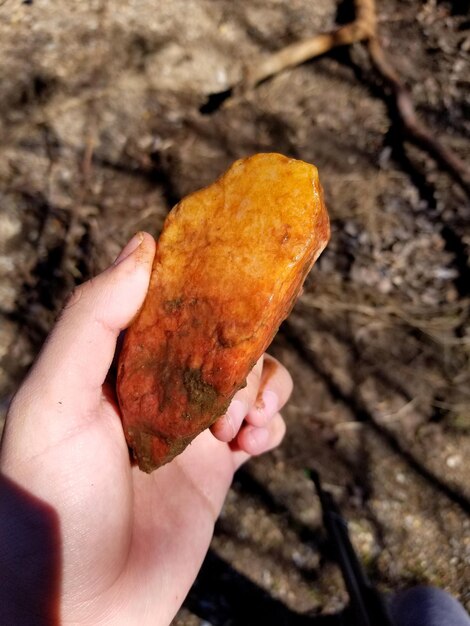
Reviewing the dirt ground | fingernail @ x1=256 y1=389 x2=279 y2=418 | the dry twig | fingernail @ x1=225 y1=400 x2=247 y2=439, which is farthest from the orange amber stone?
the dry twig

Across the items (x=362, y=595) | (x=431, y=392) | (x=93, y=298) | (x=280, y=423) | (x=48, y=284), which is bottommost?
(x=431, y=392)

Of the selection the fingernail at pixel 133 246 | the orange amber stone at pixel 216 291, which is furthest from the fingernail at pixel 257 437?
the fingernail at pixel 133 246

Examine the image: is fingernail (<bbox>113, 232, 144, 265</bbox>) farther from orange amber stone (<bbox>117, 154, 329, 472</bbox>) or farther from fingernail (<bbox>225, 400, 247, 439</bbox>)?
fingernail (<bbox>225, 400, 247, 439</bbox>)

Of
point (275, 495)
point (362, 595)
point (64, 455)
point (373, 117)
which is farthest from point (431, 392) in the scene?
point (64, 455)

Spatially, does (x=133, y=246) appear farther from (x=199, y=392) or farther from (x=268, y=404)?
(x=268, y=404)

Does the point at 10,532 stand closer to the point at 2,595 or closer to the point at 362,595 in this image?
the point at 2,595

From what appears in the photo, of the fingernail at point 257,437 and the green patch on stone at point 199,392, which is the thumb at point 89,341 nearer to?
the green patch on stone at point 199,392
